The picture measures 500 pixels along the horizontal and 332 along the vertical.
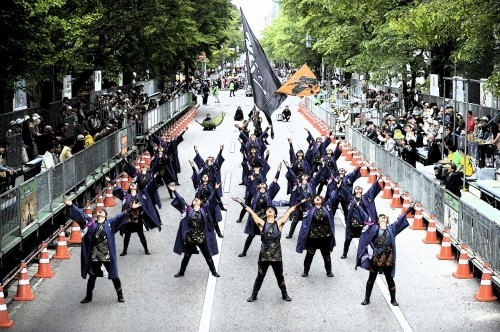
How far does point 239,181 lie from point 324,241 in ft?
42.9

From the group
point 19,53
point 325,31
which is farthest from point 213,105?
point 19,53

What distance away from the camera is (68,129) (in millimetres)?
30578

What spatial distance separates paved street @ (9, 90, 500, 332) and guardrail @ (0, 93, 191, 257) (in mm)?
1040

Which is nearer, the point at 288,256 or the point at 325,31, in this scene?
the point at 288,256

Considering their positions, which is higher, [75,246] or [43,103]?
[43,103]

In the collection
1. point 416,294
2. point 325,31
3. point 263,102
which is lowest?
point 416,294

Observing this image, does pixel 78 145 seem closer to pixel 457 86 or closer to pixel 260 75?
pixel 260 75

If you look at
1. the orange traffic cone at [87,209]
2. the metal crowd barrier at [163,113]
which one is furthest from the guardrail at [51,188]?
the metal crowd barrier at [163,113]

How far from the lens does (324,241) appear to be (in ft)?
51.4

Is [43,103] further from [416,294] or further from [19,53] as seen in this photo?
[416,294]

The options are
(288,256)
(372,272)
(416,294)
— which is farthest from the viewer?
(288,256)

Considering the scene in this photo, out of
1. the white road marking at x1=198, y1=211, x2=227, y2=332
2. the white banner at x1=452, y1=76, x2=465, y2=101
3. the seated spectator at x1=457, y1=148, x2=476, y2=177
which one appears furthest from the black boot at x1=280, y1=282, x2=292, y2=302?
the seated spectator at x1=457, y1=148, x2=476, y2=177

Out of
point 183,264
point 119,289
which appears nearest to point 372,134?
point 183,264

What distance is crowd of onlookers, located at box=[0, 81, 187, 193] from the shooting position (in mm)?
21422
